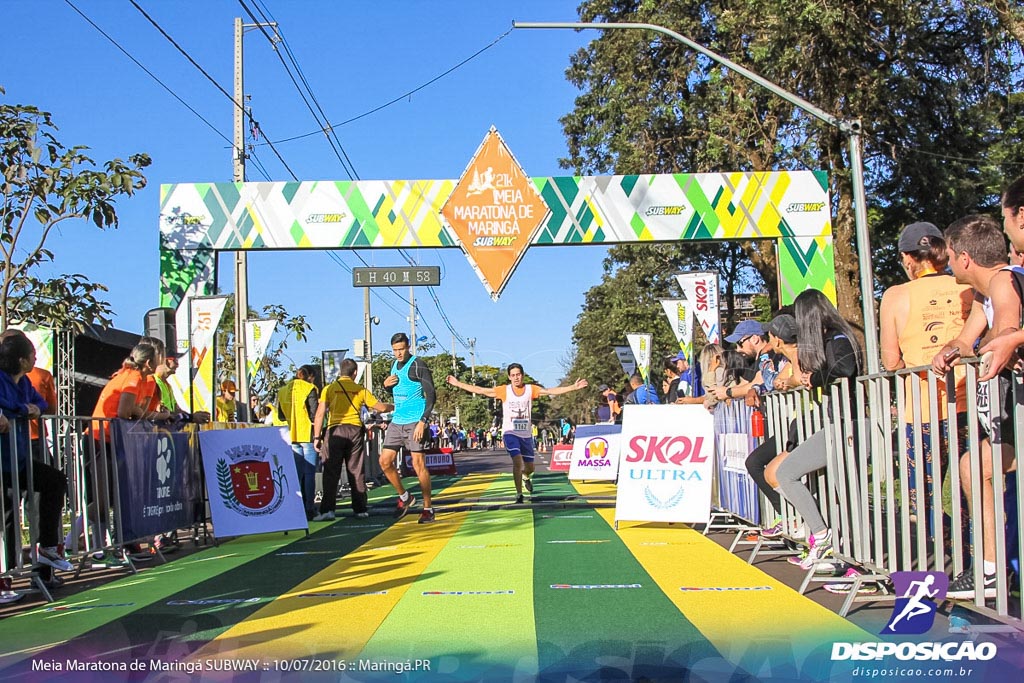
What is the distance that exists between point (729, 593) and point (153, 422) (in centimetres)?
562

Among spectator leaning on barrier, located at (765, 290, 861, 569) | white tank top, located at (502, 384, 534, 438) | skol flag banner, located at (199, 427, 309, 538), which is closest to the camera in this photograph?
spectator leaning on barrier, located at (765, 290, 861, 569)

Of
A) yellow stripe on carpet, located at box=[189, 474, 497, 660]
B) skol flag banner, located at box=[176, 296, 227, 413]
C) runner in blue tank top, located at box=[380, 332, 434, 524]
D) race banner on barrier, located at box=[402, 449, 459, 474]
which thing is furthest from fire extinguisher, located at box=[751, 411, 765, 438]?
race banner on barrier, located at box=[402, 449, 459, 474]

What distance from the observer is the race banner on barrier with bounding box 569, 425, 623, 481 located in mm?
18438

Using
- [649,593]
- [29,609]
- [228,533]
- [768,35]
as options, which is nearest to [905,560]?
[649,593]

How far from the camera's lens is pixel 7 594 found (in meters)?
7.02

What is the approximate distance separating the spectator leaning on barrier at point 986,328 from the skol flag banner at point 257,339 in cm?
1703

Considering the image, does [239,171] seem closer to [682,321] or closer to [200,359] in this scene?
[200,359]

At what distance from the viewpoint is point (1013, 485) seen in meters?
5.14

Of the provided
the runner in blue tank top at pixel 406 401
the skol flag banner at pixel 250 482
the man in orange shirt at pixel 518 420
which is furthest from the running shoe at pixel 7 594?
the man in orange shirt at pixel 518 420

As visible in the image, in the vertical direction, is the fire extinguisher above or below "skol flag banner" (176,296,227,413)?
below

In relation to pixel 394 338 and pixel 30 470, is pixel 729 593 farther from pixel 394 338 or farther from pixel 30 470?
pixel 394 338

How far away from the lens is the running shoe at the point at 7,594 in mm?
6980

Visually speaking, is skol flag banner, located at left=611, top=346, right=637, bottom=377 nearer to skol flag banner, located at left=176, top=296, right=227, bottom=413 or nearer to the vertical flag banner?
the vertical flag banner

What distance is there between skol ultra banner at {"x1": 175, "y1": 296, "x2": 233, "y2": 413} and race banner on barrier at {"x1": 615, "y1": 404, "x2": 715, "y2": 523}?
7.18 meters
